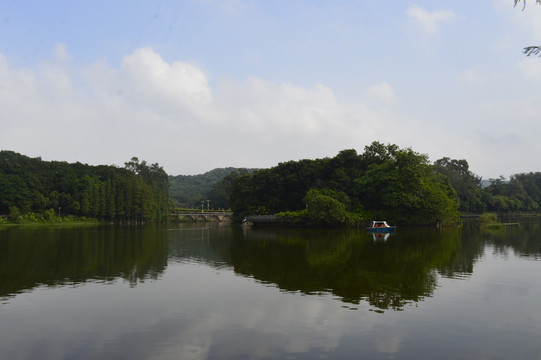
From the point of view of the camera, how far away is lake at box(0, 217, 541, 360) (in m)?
9.99

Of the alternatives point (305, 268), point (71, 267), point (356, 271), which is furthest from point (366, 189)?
point (71, 267)

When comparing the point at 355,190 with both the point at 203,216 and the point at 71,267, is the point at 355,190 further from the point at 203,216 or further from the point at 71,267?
the point at 203,216

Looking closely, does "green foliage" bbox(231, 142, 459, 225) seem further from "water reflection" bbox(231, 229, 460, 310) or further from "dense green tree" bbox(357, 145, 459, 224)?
"water reflection" bbox(231, 229, 460, 310)

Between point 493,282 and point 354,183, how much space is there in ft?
185

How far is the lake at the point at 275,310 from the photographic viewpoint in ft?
32.8

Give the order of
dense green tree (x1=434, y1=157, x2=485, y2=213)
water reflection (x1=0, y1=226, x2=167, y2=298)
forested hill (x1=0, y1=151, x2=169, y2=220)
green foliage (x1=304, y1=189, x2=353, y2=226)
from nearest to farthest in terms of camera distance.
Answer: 1. water reflection (x1=0, y1=226, x2=167, y2=298)
2. green foliage (x1=304, y1=189, x2=353, y2=226)
3. forested hill (x1=0, y1=151, x2=169, y2=220)
4. dense green tree (x1=434, y1=157, x2=485, y2=213)

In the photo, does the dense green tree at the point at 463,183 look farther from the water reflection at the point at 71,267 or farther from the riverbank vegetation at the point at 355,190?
the water reflection at the point at 71,267

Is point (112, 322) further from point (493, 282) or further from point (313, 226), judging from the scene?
point (313, 226)

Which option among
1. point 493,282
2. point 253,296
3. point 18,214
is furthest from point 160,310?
point 18,214

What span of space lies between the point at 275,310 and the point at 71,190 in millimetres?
121073

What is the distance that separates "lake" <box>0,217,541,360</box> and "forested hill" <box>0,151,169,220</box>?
311 ft

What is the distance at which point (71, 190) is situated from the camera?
118 metres

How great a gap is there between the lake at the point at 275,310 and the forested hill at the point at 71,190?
3737 inches

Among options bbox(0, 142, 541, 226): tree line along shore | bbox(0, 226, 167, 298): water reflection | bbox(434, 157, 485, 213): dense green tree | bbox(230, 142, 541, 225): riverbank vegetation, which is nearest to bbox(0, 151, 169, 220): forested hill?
bbox(0, 142, 541, 226): tree line along shore
